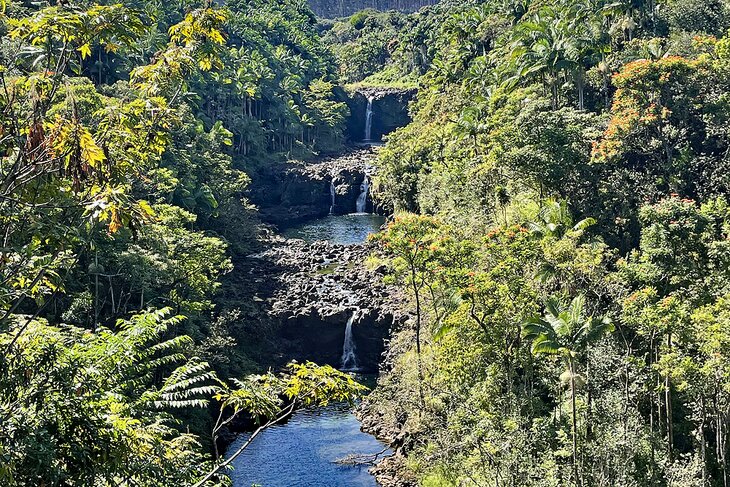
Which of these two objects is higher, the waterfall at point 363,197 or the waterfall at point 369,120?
the waterfall at point 369,120

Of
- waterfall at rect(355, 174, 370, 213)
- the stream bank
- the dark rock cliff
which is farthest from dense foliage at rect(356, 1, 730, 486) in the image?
the dark rock cliff

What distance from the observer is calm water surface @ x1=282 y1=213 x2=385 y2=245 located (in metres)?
61.7

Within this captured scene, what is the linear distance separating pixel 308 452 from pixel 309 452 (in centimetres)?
4

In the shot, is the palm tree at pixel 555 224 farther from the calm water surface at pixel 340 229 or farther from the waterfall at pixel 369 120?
the waterfall at pixel 369 120

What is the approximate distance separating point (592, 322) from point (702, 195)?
1577cm

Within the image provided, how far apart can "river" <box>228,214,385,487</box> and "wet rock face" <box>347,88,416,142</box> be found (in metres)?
68.8

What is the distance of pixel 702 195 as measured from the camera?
105 ft

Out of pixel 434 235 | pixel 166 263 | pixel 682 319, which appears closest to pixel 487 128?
pixel 434 235

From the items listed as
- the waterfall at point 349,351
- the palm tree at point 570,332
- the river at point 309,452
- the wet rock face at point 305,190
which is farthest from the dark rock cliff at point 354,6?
Answer: the palm tree at point 570,332

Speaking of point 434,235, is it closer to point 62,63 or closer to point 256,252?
point 62,63

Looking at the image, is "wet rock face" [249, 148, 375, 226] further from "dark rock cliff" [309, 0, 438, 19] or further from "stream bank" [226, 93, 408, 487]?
"dark rock cliff" [309, 0, 438, 19]

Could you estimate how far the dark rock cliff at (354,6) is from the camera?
585 ft

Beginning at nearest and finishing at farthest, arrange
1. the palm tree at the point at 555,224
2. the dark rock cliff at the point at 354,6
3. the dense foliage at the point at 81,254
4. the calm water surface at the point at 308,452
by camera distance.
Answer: the dense foliage at the point at 81,254, the calm water surface at the point at 308,452, the palm tree at the point at 555,224, the dark rock cliff at the point at 354,6

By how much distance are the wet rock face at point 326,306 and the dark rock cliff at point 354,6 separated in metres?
142
